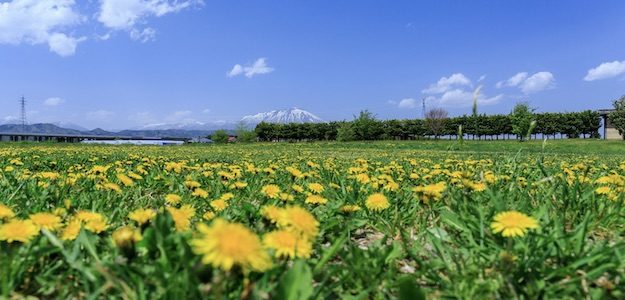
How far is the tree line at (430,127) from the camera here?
197 ft

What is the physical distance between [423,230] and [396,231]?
140mm

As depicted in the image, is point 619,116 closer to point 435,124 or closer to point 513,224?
point 435,124

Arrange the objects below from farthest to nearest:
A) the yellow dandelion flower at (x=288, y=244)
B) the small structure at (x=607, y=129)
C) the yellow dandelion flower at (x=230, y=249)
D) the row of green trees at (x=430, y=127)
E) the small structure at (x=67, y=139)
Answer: the small structure at (x=607, y=129)
the row of green trees at (x=430, y=127)
the small structure at (x=67, y=139)
the yellow dandelion flower at (x=288, y=244)
the yellow dandelion flower at (x=230, y=249)

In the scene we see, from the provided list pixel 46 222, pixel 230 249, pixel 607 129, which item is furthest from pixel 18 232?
pixel 607 129

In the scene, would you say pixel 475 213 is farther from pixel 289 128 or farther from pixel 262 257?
pixel 289 128

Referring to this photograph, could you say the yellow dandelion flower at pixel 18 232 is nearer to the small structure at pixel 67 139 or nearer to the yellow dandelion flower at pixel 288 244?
the yellow dandelion flower at pixel 288 244

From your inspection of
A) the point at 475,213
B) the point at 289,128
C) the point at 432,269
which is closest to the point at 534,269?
the point at 432,269

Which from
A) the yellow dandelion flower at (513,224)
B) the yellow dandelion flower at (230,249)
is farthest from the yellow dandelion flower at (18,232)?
the yellow dandelion flower at (513,224)

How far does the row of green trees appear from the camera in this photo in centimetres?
6012

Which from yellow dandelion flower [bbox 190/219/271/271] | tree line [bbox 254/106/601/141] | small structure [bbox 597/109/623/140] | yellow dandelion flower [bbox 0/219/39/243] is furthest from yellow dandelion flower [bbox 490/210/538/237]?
small structure [bbox 597/109/623/140]

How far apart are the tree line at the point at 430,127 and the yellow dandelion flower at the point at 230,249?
57.8 m

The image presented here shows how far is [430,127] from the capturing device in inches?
2621

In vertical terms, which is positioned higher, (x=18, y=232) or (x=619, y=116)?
(x=619, y=116)

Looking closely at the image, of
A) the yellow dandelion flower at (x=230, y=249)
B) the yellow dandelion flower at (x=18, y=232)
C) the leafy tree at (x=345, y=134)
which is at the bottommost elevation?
the yellow dandelion flower at (x=18, y=232)
